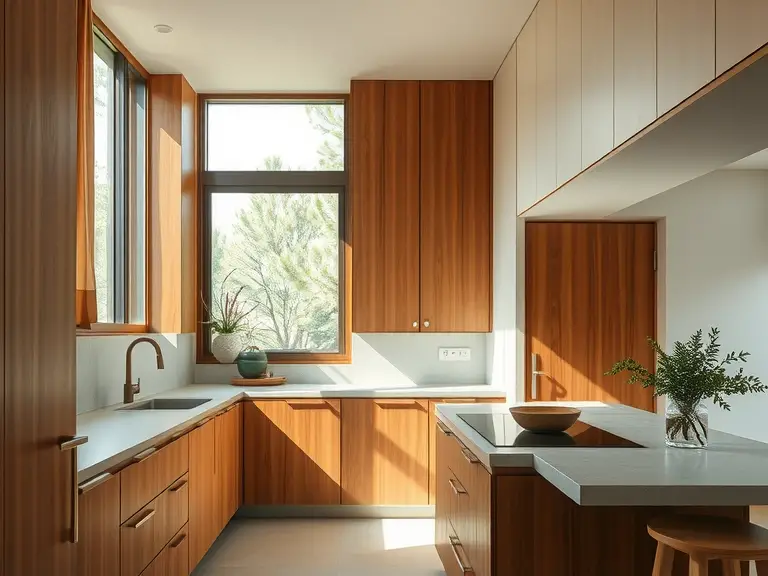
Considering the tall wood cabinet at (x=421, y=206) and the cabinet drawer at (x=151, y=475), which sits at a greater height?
the tall wood cabinet at (x=421, y=206)

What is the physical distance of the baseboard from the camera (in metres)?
4.76

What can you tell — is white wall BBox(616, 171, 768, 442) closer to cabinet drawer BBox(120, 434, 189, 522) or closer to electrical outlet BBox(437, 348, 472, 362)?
electrical outlet BBox(437, 348, 472, 362)

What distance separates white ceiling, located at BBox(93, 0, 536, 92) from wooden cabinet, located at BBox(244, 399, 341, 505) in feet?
6.74

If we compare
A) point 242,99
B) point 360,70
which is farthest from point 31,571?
point 242,99

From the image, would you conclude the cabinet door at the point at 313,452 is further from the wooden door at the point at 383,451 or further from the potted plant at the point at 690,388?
the potted plant at the point at 690,388

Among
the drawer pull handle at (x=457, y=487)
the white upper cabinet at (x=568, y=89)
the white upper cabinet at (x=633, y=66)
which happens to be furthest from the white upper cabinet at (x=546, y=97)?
the drawer pull handle at (x=457, y=487)

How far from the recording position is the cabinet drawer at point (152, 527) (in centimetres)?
258

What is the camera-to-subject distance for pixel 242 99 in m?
5.37

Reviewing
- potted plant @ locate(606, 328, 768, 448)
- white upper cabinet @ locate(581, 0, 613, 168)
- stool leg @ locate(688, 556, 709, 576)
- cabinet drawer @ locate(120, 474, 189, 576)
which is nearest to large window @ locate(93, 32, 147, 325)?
cabinet drawer @ locate(120, 474, 189, 576)

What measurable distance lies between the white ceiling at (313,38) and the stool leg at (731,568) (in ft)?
8.83

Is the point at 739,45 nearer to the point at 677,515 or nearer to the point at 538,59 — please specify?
the point at 677,515

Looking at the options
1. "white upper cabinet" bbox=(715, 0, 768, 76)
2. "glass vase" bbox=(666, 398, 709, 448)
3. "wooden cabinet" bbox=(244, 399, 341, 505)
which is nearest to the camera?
"white upper cabinet" bbox=(715, 0, 768, 76)

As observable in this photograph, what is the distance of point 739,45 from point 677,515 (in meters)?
1.26

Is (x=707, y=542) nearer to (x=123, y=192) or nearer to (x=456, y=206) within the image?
A: (x=456, y=206)
